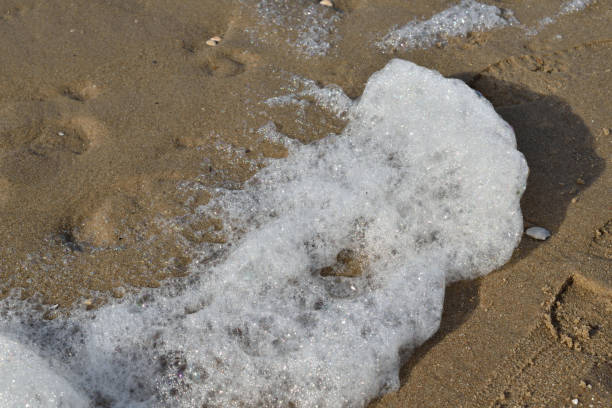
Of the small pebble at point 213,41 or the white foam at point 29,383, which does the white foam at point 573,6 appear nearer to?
the small pebble at point 213,41

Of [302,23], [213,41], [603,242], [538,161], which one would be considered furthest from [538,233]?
[213,41]

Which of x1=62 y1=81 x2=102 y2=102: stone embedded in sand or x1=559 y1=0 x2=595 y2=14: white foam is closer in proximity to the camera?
x1=62 y1=81 x2=102 y2=102: stone embedded in sand

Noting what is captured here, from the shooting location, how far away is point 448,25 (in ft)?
11.6

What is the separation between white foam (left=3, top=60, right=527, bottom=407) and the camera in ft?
7.11

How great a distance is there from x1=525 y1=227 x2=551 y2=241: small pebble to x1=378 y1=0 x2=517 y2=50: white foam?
55.7 inches

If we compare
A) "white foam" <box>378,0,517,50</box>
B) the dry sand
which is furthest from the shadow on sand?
"white foam" <box>378,0,517,50</box>

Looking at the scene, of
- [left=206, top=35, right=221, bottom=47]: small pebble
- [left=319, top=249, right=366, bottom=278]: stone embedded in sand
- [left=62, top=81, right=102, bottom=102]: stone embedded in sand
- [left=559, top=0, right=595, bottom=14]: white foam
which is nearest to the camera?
[left=319, top=249, right=366, bottom=278]: stone embedded in sand

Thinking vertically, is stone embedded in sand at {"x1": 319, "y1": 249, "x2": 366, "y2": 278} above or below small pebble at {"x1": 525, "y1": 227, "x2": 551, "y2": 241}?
below

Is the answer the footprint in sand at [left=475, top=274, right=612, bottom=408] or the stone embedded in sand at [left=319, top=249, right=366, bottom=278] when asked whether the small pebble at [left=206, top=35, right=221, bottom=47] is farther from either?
the footprint in sand at [left=475, top=274, right=612, bottom=408]

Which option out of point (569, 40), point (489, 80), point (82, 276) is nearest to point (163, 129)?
point (82, 276)

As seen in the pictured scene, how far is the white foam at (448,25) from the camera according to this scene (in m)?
3.43

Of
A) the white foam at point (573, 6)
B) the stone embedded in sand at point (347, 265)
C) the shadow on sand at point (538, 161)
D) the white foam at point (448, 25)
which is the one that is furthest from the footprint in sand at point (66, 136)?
the white foam at point (573, 6)

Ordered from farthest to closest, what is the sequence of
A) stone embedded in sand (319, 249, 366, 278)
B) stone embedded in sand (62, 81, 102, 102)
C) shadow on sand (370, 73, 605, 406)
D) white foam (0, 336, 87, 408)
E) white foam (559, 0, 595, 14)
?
white foam (559, 0, 595, 14) < stone embedded in sand (62, 81, 102, 102) < stone embedded in sand (319, 249, 366, 278) < shadow on sand (370, 73, 605, 406) < white foam (0, 336, 87, 408)

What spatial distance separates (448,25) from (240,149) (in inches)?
64.2
